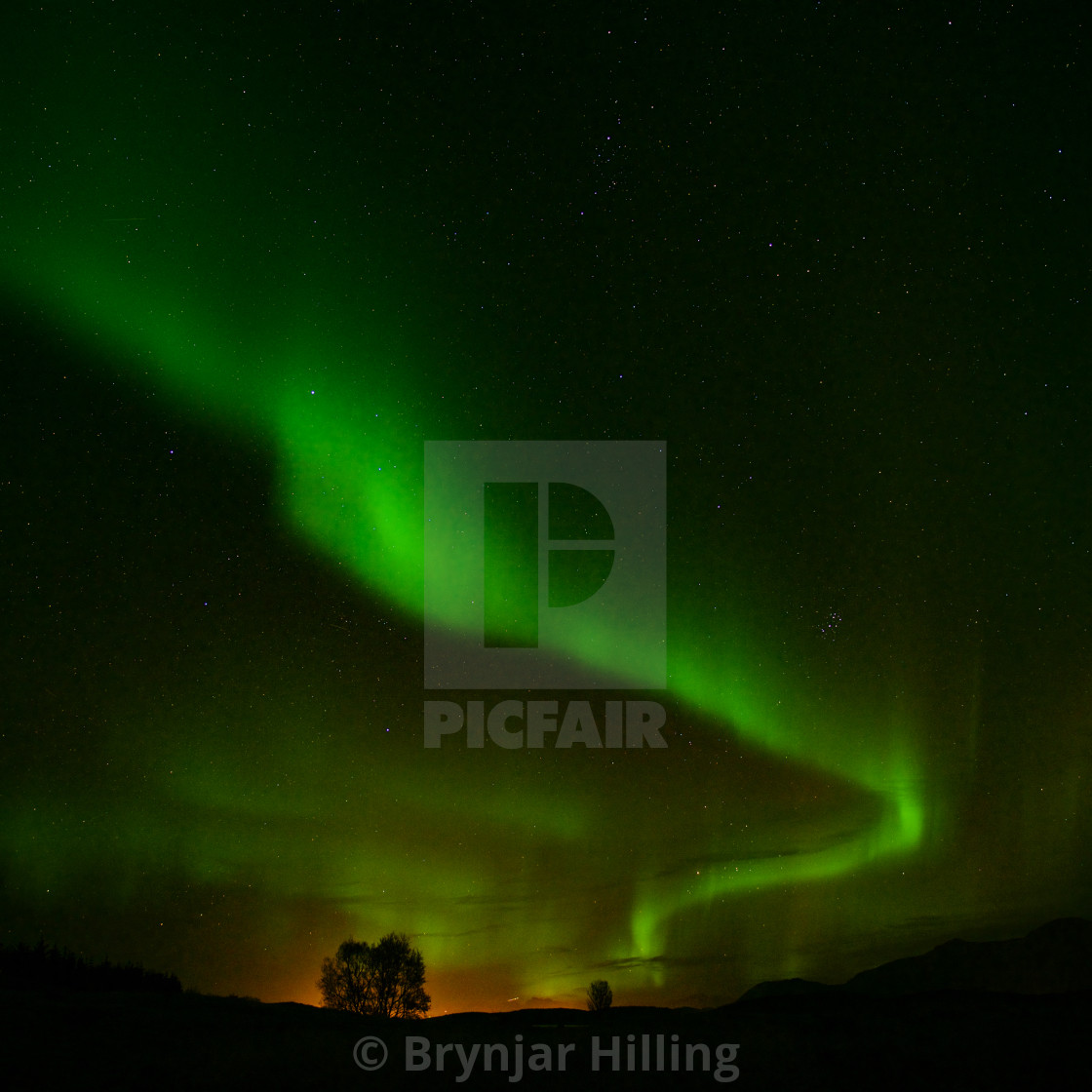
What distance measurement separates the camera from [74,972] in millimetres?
14320

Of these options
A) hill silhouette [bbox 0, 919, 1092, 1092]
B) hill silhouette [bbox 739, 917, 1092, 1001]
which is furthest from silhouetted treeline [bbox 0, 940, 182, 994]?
hill silhouette [bbox 739, 917, 1092, 1001]

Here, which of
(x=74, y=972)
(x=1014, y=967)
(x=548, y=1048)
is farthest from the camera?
(x=1014, y=967)

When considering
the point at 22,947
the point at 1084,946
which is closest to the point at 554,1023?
the point at 22,947

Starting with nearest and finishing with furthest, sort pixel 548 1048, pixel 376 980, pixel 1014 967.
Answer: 1. pixel 548 1048
2. pixel 376 980
3. pixel 1014 967

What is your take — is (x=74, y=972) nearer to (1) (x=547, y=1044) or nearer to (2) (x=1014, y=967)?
(1) (x=547, y=1044)

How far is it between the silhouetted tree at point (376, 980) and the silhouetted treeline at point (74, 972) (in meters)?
9.28

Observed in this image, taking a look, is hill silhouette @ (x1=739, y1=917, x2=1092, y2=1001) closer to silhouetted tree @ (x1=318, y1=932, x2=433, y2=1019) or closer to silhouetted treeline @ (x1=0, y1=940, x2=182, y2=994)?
silhouetted tree @ (x1=318, y1=932, x2=433, y2=1019)

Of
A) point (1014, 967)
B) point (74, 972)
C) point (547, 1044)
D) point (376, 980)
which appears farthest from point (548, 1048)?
point (1014, 967)

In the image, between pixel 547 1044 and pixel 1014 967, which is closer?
pixel 547 1044

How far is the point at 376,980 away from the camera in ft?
79.6

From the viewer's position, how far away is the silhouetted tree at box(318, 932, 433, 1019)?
78.4 feet

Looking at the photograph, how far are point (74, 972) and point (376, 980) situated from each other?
11.5 meters

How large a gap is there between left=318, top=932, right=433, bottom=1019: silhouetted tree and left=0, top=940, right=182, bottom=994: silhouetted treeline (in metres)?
9.28

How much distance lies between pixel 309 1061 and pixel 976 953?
200ft
